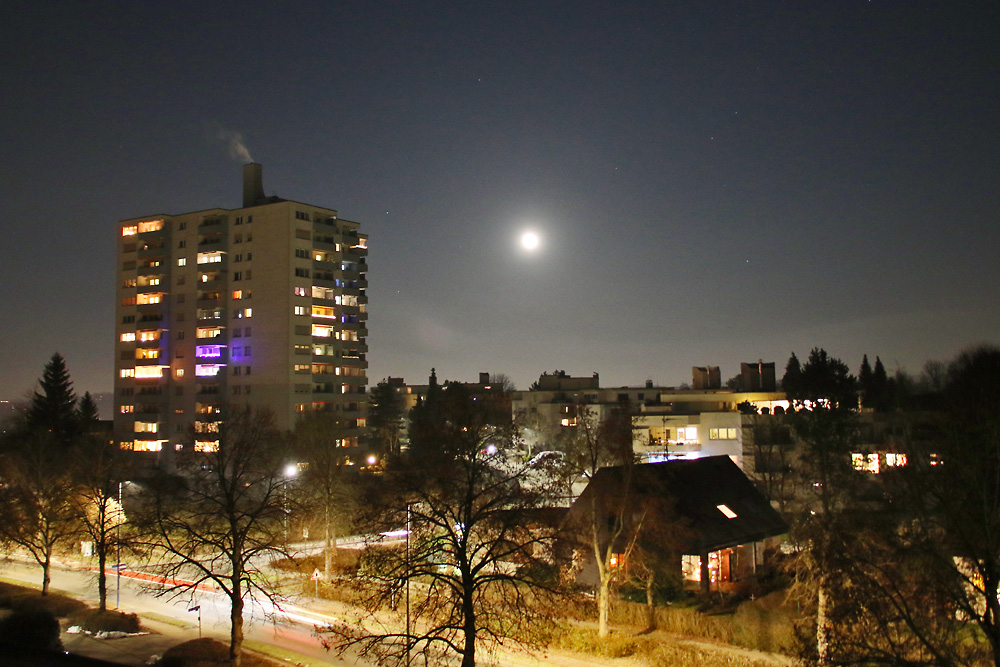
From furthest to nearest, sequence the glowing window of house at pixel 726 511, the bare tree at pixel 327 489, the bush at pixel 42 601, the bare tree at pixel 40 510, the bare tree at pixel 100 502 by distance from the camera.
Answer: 1. the bare tree at pixel 327 489
2. the glowing window of house at pixel 726 511
3. the bare tree at pixel 40 510
4. the bare tree at pixel 100 502
5. the bush at pixel 42 601

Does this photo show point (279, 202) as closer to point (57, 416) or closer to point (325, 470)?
point (57, 416)

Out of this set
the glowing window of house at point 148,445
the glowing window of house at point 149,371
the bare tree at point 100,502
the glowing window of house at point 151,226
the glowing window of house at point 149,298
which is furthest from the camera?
the glowing window of house at point 151,226

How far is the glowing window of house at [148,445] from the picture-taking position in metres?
83.2

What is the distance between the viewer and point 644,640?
2695 centimetres

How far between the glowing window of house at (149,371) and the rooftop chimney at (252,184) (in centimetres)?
2080

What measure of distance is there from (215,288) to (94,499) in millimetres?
52925

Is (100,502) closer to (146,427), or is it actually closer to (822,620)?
(822,620)

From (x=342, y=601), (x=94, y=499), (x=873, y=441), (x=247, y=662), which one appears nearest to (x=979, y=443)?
(x=247, y=662)

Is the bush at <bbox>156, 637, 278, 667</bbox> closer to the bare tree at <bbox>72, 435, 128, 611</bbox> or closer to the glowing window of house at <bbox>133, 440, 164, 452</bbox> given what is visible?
→ the bare tree at <bbox>72, 435, 128, 611</bbox>

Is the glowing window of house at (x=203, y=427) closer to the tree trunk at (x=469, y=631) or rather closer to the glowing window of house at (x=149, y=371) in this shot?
the glowing window of house at (x=149, y=371)

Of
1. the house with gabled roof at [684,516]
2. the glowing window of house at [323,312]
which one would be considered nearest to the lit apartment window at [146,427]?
the glowing window of house at [323,312]

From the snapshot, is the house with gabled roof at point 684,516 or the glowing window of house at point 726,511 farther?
the glowing window of house at point 726,511

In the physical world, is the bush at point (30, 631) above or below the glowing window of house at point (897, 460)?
below

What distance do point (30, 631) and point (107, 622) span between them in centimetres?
1038
